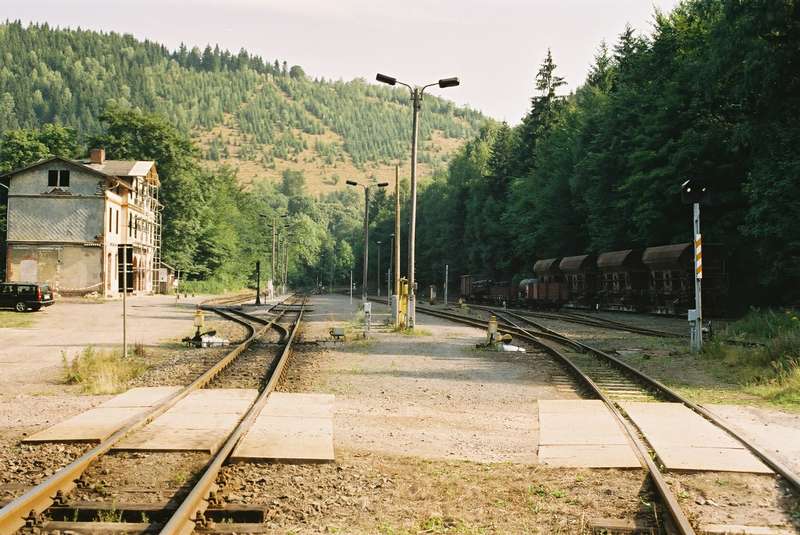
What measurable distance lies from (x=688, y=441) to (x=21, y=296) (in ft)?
127

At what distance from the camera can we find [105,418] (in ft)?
33.6

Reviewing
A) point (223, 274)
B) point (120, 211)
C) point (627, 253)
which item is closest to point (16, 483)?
point (627, 253)

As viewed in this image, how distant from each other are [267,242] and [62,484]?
397ft

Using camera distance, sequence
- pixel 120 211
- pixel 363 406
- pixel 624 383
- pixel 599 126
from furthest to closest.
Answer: pixel 120 211 < pixel 599 126 < pixel 624 383 < pixel 363 406

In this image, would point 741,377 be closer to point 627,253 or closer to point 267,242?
point 627,253

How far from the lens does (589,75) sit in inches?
3255

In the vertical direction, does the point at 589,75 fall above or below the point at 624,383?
above

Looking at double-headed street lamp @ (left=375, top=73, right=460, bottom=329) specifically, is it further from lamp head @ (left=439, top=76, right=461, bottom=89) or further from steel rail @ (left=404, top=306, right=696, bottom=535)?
steel rail @ (left=404, top=306, right=696, bottom=535)

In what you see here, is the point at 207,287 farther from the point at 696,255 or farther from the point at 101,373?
the point at 101,373

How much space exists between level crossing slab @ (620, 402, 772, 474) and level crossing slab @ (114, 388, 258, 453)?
4785mm

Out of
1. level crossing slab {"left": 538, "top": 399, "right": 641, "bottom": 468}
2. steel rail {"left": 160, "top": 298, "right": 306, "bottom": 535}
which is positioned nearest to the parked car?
steel rail {"left": 160, "top": 298, "right": 306, "bottom": 535}

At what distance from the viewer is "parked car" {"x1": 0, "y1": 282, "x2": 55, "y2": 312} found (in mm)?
40531

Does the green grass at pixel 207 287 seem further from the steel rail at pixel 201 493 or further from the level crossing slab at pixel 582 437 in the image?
the steel rail at pixel 201 493

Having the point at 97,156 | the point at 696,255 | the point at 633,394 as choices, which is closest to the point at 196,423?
the point at 633,394
